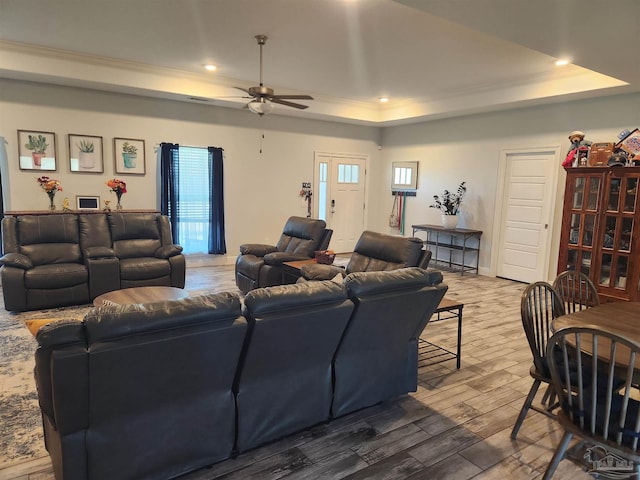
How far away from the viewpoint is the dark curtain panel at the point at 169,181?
6371 millimetres

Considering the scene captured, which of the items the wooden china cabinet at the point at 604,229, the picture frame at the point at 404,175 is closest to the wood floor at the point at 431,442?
the wooden china cabinet at the point at 604,229

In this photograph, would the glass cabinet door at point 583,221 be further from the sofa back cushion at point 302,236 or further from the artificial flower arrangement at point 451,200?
the sofa back cushion at point 302,236

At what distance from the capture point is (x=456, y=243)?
740 cm

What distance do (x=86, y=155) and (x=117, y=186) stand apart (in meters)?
0.66

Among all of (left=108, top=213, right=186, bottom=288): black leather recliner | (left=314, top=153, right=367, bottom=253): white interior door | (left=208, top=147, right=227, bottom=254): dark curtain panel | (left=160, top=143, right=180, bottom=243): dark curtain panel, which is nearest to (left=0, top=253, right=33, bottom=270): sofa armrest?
(left=108, top=213, right=186, bottom=288): black leather recliner

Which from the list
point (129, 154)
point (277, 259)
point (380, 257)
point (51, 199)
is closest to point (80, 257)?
point (51, 199)

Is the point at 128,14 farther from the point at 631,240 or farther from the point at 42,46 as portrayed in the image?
the point at 631,240

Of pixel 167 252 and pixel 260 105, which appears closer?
pixel 260 105

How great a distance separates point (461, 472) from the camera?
7.02ft

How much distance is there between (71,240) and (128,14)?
2709 millimetres

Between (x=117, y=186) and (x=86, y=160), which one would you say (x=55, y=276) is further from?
(x=86, y=160)

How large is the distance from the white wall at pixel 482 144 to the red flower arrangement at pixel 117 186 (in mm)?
5060

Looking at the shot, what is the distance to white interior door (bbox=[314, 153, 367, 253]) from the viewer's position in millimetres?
8211

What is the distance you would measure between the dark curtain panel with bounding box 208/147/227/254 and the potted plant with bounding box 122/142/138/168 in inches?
44.5
